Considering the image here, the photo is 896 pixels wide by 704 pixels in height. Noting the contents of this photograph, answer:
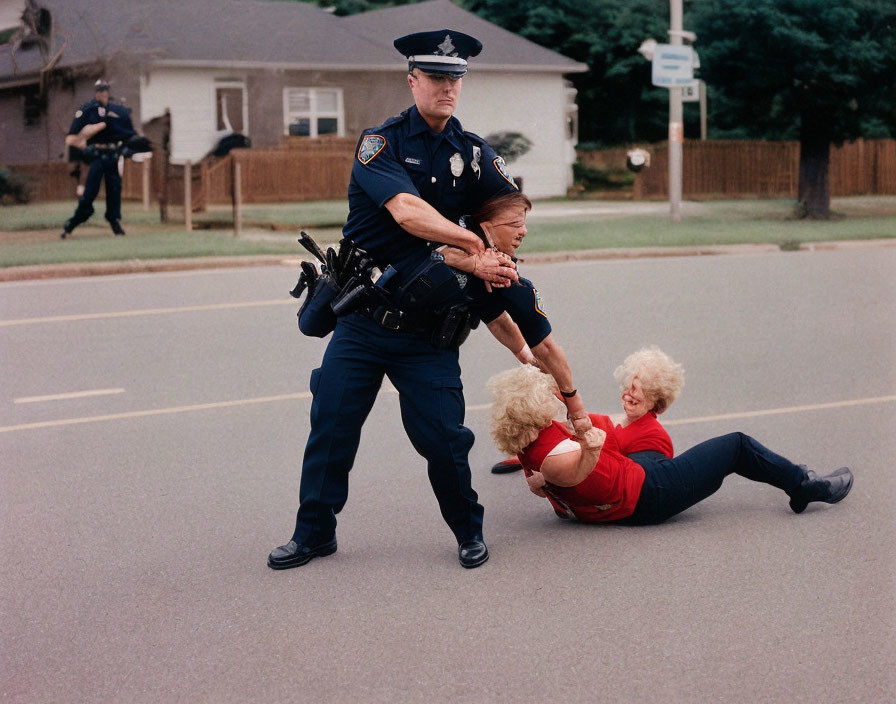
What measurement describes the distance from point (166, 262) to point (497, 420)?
1079cm

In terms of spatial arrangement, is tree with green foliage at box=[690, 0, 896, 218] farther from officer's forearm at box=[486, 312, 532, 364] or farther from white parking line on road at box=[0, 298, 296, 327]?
officer's forearm at box=[486, 312, 532, 364]

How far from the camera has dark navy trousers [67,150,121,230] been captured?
62.5ft

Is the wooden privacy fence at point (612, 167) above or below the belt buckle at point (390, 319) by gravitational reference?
above

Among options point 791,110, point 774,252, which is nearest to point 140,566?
point 774,252

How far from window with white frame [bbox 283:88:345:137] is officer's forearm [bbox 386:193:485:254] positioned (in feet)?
98.9

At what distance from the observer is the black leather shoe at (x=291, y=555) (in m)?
5.21

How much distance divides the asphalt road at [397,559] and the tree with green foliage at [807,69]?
1471cm

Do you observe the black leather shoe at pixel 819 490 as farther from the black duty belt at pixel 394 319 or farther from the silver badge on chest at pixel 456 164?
the silver badge on chest at pixel 456 164

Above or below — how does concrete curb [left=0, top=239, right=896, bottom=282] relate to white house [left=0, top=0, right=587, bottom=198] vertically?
below

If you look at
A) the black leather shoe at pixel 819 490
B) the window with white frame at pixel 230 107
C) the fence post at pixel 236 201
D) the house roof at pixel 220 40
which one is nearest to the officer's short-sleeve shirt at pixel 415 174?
the black leather shoe at pixel 819 490

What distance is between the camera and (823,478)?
596cm

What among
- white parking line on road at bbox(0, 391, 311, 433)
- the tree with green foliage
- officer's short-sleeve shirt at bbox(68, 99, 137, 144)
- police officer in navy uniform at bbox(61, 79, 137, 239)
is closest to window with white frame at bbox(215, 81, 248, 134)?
the tree with green foliage

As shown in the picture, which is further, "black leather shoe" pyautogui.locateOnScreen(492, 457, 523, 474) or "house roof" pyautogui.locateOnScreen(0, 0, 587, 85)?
"house roof" pyautogui.locateOnScreen(0, 0, 587, 85)

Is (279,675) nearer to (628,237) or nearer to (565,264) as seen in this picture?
(565,264)
